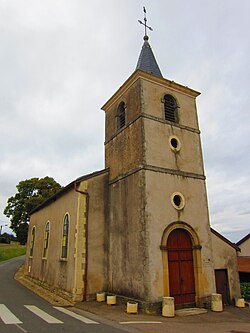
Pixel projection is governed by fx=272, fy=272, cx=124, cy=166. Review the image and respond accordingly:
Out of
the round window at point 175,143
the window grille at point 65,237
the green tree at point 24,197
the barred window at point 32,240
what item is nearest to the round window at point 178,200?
the round window at point 175,143

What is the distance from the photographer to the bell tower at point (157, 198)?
35.8 ft

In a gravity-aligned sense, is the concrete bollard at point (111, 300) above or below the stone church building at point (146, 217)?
below

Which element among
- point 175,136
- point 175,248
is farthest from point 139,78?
point 175,248

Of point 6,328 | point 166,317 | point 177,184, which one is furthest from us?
point 177,184

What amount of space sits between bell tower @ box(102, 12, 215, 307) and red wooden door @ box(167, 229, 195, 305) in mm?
36

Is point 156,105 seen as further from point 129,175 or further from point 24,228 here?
point 24,228

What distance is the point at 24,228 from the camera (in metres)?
33.7

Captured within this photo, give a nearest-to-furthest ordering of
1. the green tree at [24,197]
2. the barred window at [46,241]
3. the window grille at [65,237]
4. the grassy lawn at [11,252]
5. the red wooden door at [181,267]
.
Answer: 1. the red wooden door at [181,267]
2. the window grille at [65,237]
3. the barred window at [46,241]
4. the green tree at [24,197]
5. the grassy lawn at [11,252]

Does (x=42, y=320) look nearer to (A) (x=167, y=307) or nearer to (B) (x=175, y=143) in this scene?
(A) (x=167, y=307)

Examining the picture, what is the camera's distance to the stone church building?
1108 centimetres

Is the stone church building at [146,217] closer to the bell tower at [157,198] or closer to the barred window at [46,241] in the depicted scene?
the bell tower at [157,198]

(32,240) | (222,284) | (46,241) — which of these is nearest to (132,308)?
(222,284)

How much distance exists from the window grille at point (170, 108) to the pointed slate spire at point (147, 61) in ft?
6.21

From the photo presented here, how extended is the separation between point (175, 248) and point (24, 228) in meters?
26.9
